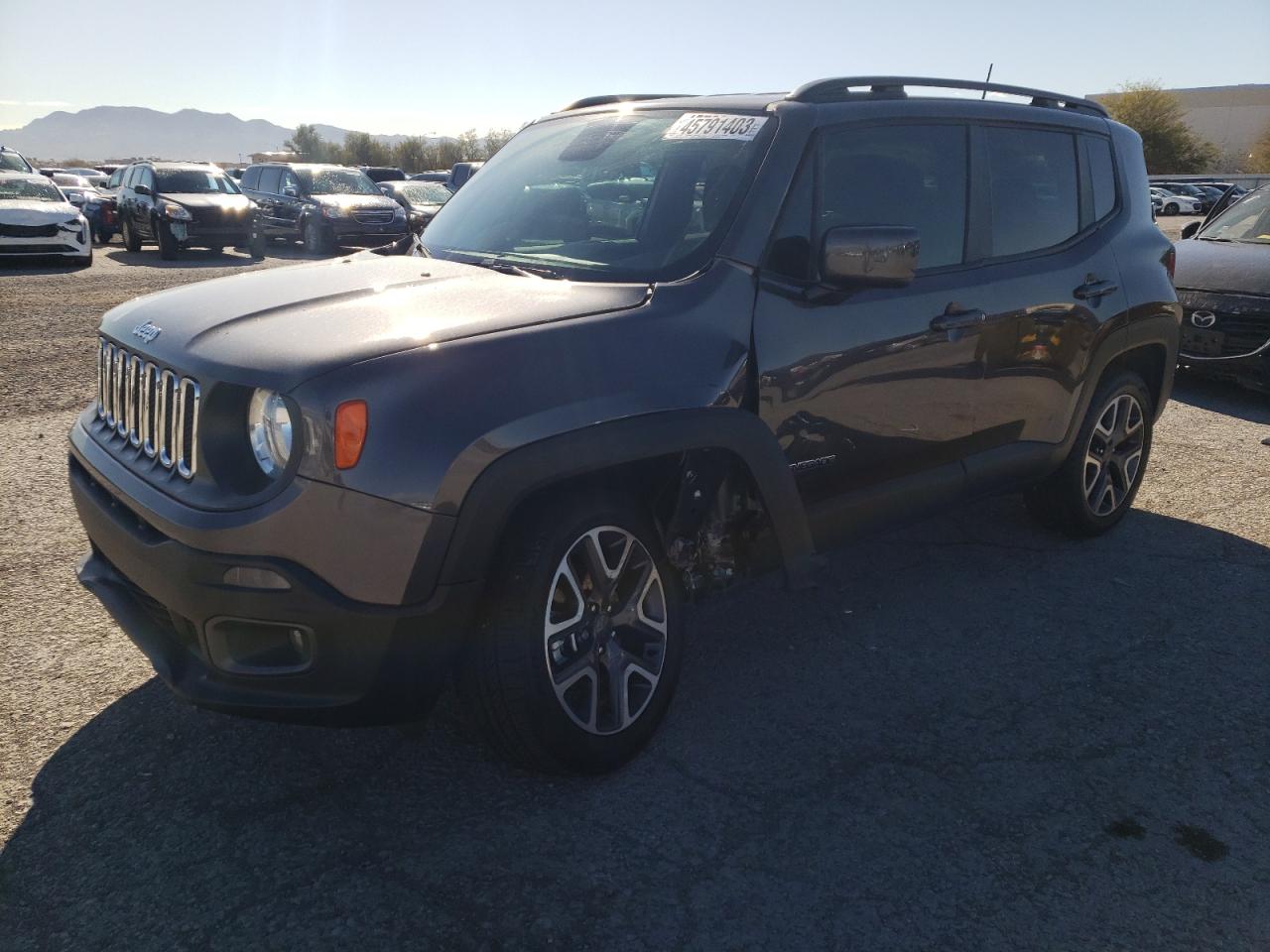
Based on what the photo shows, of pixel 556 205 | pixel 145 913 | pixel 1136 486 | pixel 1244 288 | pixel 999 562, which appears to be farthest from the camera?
pixel 1244 288

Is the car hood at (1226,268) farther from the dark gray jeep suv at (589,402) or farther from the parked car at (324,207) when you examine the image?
the parked car at (324,207)

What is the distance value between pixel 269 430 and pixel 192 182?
19724 mm

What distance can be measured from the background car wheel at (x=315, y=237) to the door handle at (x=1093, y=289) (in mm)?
17716

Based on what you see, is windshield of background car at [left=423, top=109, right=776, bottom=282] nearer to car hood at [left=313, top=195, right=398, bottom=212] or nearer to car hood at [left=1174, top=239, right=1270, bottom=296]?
car hood at [left=1174, top=239, right=1270, bottom=296]

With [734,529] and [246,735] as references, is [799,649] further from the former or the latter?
[246,735]

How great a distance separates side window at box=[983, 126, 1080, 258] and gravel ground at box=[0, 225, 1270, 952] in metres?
1.49

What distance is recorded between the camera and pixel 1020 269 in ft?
13.7

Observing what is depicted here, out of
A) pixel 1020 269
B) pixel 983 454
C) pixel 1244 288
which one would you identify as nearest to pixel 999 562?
pixel 983 454

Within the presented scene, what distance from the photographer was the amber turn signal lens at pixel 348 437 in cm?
244

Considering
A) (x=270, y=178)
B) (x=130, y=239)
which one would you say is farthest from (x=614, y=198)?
(x=270, y=178)

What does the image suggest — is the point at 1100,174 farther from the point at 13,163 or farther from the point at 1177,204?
the point at 1177,204

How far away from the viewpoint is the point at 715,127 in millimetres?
3562

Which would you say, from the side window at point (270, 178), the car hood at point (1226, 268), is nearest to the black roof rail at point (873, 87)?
the car hood at point (1226, 268)

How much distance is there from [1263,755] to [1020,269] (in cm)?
194
